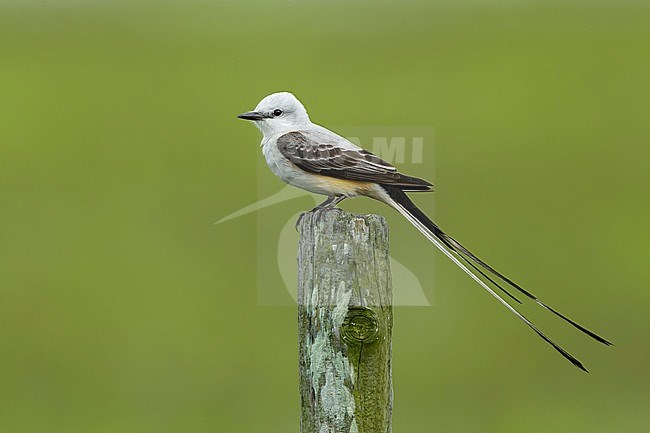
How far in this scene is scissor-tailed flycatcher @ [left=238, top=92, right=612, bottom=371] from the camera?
3236 millimetres

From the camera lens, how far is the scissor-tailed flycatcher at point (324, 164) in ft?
10.6

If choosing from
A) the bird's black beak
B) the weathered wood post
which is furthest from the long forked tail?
the bird's black beak

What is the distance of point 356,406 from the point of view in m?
2.71

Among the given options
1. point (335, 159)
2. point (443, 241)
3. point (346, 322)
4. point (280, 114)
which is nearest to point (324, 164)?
point (335, 159)

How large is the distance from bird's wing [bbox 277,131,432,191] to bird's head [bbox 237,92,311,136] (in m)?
0.06

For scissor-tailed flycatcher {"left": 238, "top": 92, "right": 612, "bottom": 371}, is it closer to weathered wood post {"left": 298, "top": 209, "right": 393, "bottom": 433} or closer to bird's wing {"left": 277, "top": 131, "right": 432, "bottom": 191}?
bird's wing {"left": 277, "top": 131, "right": 432, "bottom": 191}

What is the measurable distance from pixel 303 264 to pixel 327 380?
304 mm

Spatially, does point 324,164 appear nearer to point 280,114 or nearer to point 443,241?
point 280,114

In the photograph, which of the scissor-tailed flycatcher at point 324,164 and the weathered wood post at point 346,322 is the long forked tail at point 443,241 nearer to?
the scissor-tailed flycatcher at point 324,164

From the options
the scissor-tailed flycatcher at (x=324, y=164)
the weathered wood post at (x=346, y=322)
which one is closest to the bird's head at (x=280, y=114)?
the scissor-tailed flycatcher at (x=324, y=164)

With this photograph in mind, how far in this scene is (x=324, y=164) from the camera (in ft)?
10.9

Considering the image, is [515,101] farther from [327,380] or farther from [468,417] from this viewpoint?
[327,380]

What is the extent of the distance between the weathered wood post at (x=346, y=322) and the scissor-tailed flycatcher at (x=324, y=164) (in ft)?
1.48

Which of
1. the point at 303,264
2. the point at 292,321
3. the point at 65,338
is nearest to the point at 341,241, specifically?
the point at 303,264
